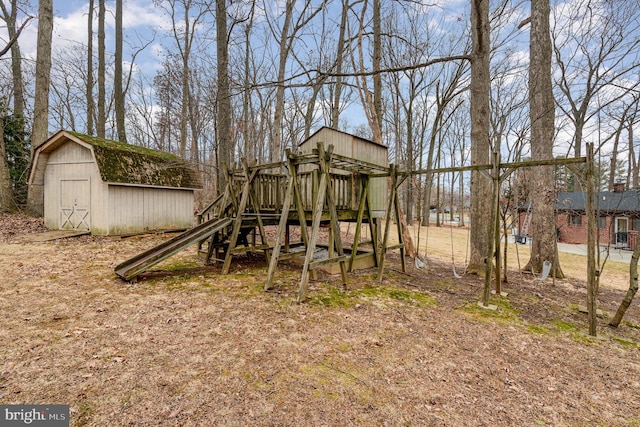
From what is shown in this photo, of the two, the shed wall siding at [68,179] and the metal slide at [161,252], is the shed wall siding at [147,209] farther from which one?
the metal slide at [161,252]

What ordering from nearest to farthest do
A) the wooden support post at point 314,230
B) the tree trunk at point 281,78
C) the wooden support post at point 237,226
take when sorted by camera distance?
the wooden support post at point 314,230 → the wooden support post at point 237,226 → the tree trunk at point 281,78

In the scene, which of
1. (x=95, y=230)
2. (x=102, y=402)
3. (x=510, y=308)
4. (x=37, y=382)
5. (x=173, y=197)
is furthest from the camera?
(x=173, y=197)

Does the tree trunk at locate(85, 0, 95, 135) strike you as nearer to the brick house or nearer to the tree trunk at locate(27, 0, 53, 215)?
the tree trunk at locate(27, 0, 53, 215)

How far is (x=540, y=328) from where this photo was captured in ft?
12.9

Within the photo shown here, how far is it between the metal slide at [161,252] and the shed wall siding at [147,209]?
553 cm

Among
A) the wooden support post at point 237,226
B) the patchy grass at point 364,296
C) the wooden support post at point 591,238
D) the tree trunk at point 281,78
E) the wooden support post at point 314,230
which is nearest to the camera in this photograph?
the wooden support post at point 591,238

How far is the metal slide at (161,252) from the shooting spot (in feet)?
17.3

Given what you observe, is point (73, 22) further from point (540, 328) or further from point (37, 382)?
point (540, 328)

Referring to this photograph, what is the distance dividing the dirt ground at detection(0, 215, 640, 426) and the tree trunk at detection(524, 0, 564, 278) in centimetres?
192

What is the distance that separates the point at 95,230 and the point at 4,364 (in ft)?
29.1

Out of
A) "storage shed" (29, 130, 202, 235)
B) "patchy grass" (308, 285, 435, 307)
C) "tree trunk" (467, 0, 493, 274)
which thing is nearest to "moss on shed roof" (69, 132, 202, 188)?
"storage shed" (29, 130, 202, 235)

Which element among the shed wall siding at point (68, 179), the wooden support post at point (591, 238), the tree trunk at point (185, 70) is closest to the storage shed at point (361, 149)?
the wooden support post at point (591, 238)

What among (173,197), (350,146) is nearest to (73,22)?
(173,197)

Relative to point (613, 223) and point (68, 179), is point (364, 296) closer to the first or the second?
point (68, 179)
